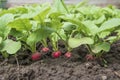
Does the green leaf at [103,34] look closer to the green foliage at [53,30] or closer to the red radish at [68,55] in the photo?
the green foliage at [53,30]

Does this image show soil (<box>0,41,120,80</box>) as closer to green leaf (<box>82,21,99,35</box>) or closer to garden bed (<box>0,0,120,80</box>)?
garden bed (<box>0,0,120,80</box>)

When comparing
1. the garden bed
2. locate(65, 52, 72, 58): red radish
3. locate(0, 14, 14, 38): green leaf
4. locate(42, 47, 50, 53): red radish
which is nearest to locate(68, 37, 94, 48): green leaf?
the garden bed

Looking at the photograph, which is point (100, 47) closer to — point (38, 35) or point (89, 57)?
point (89, 57)

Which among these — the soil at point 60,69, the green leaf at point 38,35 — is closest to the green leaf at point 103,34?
the soil at point 60,69

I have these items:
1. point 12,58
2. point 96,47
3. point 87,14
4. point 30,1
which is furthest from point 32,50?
point 30,1

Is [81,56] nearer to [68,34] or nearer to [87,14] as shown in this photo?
[68,34]

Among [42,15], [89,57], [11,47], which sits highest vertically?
[42,15]

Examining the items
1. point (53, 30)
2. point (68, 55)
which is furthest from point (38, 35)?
point (68, 55)
